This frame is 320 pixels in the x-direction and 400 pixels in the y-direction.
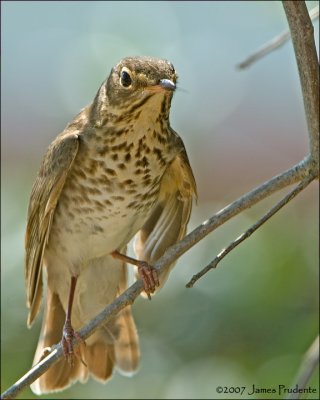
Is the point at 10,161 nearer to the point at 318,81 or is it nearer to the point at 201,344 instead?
the point at 201,344

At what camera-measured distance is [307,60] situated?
341 cm

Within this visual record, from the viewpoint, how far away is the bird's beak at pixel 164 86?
161 inches

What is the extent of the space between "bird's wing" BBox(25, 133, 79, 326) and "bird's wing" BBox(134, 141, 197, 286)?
549 mm

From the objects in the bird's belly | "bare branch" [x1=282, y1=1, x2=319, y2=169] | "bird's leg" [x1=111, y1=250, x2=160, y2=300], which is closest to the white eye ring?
A: the bird's belly

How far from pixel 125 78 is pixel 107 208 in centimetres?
67

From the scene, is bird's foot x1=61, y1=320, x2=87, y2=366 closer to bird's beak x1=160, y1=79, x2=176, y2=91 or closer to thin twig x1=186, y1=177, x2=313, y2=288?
thin twig x1=186, y1=177, x2=313, y2=288

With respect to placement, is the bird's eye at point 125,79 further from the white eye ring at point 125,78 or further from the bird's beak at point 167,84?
the bird's beak at point 167,84

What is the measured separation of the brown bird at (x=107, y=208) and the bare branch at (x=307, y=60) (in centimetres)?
79

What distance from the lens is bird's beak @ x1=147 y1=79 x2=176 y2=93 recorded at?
13.4 ft

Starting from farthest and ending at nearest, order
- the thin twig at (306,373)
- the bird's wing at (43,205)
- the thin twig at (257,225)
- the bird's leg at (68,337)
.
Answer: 1. the bird's wing at (43,205)
2. the bird's leg at (68,337)
3. the thin twig at (306,373)
4. the thin twig at (257,225)

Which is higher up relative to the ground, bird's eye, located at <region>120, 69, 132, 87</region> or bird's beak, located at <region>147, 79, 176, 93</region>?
bird's eye, located at <region>120, 69, 132, 87</region>

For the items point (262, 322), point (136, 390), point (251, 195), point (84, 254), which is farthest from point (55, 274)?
point (251, 195)

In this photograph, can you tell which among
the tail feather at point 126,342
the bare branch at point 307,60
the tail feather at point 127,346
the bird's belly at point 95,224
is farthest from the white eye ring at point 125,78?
the tail feather at point 127,346

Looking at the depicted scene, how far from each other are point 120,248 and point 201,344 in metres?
0.70
